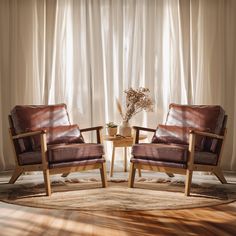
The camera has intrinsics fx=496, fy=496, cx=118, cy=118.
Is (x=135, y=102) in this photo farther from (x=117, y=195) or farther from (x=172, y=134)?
(x=117, y=195)

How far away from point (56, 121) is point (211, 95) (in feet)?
6.34

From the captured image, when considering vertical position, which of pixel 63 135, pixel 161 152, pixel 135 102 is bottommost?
pixel 161 152

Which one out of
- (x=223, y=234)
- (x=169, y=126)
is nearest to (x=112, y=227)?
(x=223, y=234)

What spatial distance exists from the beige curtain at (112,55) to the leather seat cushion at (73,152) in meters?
1.37

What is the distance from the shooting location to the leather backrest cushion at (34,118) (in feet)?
16.2

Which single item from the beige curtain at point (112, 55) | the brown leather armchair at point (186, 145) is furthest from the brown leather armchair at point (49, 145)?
the beige curtain at point (112, 55)

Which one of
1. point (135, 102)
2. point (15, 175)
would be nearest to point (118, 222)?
point (15, 175)

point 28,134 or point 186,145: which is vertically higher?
point 28,134

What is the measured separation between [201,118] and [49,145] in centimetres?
154

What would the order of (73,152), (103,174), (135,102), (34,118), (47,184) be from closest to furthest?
1. (47,184)
2. (73,152)
3. (103,174)
4. (34,118)
5. (135,102)

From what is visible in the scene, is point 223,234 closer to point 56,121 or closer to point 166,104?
point 56,121

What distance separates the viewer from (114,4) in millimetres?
6082

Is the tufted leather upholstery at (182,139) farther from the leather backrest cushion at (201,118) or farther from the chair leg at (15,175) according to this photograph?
the chair leg at (15,175)

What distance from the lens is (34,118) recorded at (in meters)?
5.04
